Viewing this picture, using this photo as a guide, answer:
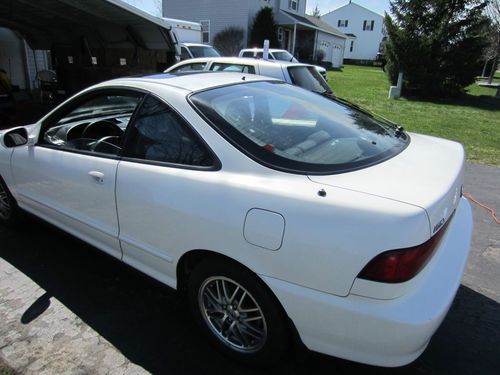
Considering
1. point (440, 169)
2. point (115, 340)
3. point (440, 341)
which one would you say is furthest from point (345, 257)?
point (115, 340)

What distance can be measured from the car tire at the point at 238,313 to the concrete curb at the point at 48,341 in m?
0.48

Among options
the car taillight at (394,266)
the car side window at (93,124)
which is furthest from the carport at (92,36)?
the car taillight at (394,266)

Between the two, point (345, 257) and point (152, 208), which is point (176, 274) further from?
point (345, 257)

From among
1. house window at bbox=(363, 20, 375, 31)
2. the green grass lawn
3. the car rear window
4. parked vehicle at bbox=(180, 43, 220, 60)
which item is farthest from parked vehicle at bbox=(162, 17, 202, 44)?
house window at bbox=(363, 20, 375, 31)

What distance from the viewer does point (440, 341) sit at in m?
2.58

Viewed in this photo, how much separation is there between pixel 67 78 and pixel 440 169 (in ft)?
34.0

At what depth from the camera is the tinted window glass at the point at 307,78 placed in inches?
288

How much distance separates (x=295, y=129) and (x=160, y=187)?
0.89 meters

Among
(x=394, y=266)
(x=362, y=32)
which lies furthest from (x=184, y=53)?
(x=362, y=32)

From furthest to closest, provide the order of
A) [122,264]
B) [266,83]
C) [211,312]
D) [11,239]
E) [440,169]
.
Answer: [11,239]
[266,83]
[122,264]
[211,312]
[440,169]

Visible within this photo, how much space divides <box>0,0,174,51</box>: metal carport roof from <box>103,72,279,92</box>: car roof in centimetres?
485

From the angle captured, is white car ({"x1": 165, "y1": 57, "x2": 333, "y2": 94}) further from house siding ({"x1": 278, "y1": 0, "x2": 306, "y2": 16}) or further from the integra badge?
house siding ({"x1": 278, "y1": 0, "x2": 306, "y2": 16})

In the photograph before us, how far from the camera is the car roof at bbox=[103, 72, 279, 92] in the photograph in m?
2.57

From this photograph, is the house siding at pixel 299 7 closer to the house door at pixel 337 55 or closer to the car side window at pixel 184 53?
the house door at pixel 337 55
